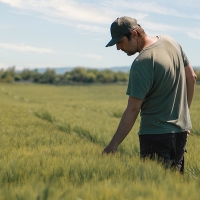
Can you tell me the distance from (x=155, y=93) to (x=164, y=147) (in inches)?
20.9

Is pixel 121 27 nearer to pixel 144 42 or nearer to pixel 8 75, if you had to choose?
pixel 144 42

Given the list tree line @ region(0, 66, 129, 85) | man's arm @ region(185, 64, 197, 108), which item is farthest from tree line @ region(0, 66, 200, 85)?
man's arm @ region(185, 64, 197, 108)

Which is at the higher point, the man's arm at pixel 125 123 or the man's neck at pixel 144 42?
the man's neck at pixel 144 42

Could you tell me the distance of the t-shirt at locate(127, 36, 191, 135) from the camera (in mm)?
3619

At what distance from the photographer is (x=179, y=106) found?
12.9 feet

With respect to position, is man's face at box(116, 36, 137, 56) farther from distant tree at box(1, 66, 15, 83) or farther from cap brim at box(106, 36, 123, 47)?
distant tree at box(1, 66, 15, 83)

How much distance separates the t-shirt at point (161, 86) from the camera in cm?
362

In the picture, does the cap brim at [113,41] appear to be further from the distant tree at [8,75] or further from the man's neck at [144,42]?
the distant tree at [8,75]

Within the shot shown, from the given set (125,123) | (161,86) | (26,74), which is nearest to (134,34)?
(161,86)

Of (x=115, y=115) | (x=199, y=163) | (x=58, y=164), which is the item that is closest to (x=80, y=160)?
(x=58, y=164)

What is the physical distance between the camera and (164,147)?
3.88 meters

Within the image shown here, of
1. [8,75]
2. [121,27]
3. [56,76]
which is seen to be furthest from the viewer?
[56,76]

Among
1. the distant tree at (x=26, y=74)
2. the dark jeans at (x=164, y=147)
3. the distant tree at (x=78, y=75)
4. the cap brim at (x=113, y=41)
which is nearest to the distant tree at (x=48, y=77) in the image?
the distant tree at (x=26, y=74)

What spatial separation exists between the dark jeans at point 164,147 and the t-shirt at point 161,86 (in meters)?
0.06
